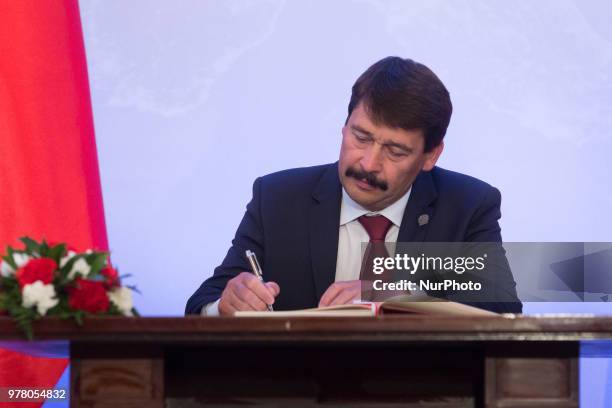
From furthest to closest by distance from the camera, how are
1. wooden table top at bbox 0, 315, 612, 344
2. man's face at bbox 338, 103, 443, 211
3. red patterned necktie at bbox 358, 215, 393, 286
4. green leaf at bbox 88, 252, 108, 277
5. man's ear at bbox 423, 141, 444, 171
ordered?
man's ear at bbox 423, 141, 444, 171
man's face at bbox 338, 103, 443, 211
red patterned necktie at bbox 358, 215, 393, 286
green leaf at bbox 88, 252, 108, 277
wooden table top at bbox 0, 315, 612, 344

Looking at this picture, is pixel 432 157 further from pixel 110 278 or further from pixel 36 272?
pixel 36 272

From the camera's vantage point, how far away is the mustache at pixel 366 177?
265cm

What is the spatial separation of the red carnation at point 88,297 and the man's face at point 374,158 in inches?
48.9

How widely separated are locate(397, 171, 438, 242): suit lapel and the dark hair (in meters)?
0.12

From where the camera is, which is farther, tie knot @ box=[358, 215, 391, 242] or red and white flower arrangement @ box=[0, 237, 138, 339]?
tie knot @ box=[358, 215, 391, 242]

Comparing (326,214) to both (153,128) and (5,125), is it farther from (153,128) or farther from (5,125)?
(5,125)

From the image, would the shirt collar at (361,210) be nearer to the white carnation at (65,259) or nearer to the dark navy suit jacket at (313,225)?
the dark navy suit jacket at (313,225)

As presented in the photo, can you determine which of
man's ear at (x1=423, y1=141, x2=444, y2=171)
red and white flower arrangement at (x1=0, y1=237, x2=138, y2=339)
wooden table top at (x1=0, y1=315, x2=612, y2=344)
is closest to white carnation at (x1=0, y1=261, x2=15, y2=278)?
red and white flower arrangement at (x1=0, y1=237, x2=138, y2=339)

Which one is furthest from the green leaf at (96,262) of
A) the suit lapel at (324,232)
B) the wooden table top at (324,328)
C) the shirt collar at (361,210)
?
the shirt collar at (361,210)

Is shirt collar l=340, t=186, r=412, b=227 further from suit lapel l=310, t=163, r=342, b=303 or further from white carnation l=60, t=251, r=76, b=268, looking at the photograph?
white carnation l=60, t=251, r=76, b=268

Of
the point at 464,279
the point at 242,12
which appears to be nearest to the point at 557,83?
the point at 464,279

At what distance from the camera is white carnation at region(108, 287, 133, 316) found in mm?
1553

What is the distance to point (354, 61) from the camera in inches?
121

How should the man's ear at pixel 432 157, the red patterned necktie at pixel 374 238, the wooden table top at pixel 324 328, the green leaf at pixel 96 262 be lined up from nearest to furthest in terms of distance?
the wooden table top at pixel 324 328 → the green leaf at pixel 96 262 → the red patterned necktie at pixel 374 238 → the man's ear at pixel 432 157
